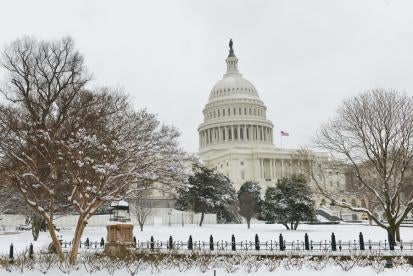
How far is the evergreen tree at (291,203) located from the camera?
2029 inches

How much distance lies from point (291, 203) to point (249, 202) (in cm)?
1671

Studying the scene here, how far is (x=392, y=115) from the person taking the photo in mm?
26688

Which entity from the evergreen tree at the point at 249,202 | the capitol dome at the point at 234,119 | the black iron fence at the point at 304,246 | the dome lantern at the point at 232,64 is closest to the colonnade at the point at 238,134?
the capitol dome at the point at 234,119

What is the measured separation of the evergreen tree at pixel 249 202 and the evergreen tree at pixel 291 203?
174 inches

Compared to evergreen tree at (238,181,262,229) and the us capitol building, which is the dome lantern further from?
evergreen tree at (238,181,262,229)

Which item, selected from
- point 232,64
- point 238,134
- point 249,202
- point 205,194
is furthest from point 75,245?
point 232,64

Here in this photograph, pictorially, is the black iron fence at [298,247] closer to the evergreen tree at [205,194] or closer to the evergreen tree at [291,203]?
the evergreen tree at [291,203]

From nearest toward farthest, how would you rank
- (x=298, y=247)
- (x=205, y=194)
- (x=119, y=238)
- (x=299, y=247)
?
(x=119, y=238) → (x=298, y=247) → (x=299, y=247) → (x=205, y=194)

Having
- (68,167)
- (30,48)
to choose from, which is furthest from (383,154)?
(30,48)

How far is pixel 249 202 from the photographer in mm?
68438

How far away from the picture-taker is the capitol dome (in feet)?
433

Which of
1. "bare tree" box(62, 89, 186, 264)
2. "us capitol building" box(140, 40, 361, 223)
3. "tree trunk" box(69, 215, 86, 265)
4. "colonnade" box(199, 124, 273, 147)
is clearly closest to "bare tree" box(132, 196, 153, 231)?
"bare tree" box(62, 89, 186, 264)

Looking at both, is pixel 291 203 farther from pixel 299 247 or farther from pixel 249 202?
pixel 299 247

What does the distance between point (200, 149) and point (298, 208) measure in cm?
8731
